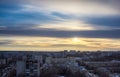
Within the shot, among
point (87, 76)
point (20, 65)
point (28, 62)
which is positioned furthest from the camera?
point (28, 62)

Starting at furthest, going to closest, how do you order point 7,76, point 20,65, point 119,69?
point 119,69
point 20,65
point 7,76

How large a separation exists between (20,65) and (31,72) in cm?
46

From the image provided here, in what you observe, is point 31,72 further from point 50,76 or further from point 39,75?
point 50,76

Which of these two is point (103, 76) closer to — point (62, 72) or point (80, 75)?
point (80, 75)

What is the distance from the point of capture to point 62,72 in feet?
32.9

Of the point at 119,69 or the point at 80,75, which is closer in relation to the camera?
the point at 80,75

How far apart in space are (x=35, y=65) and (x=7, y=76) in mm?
1690

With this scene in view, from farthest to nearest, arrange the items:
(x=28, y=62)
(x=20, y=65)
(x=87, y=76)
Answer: (x=28, y=62) → (x=20, y=65) → (x=87, y=76)

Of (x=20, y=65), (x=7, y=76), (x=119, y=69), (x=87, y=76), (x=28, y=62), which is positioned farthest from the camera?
(x=119, y=69)

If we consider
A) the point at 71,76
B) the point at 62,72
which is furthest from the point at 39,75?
the point at 62,72

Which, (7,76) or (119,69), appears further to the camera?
(119,69)

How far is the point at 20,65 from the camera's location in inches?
350

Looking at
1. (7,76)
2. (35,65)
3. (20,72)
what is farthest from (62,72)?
(7,76)

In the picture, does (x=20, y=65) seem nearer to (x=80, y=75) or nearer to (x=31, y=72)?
(x=31, y=72)
